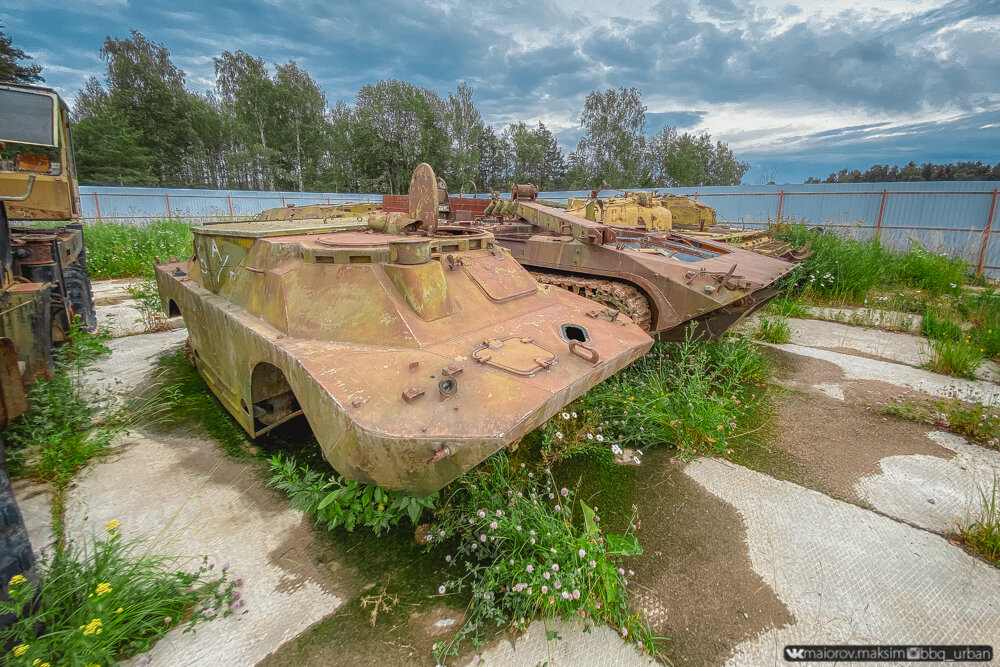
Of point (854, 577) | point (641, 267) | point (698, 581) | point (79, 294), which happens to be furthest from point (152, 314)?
point (854, 577)

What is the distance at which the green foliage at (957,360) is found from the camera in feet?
17.3

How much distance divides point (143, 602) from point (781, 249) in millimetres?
9083

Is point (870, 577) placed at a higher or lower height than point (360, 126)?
lower

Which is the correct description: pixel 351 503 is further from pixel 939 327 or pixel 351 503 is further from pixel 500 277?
pixel 939 327

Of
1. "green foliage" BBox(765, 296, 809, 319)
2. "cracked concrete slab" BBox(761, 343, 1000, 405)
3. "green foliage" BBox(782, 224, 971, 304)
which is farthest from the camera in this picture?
"green foliage" BBox(782, 224, 971, 304)

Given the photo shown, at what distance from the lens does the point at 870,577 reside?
8.07 ft

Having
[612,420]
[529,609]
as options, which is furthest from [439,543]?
[612,420]

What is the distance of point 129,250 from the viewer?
34.9 ft

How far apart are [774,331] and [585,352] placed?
4.93 meters

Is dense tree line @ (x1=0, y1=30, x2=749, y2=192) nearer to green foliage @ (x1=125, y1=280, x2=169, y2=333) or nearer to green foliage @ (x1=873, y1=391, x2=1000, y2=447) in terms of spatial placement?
green foliage @ (x1=125, y1=280, x2=169, y2=333)

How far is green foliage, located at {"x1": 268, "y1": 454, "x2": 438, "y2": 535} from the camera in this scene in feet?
8.32

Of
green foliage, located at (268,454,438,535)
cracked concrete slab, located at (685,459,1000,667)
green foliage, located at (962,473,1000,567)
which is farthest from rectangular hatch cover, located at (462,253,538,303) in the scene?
green foliage, located at (962,473,1000,567)

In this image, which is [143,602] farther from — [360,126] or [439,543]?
[360,126]

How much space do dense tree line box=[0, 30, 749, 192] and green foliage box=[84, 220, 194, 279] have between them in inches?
862
